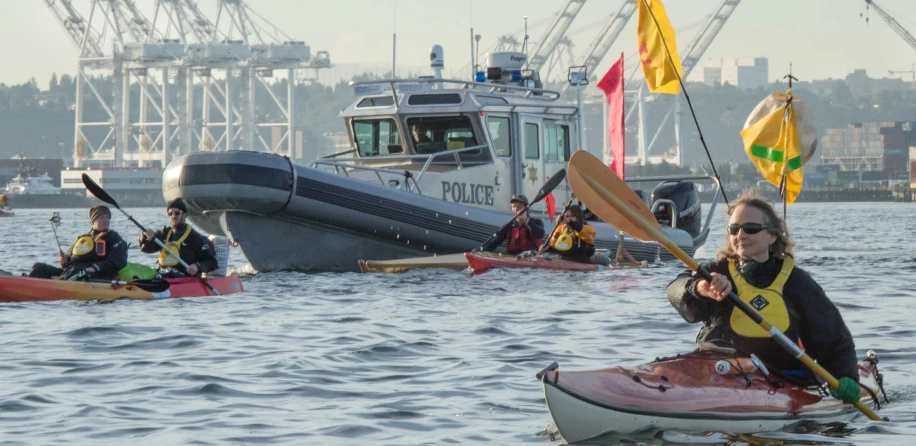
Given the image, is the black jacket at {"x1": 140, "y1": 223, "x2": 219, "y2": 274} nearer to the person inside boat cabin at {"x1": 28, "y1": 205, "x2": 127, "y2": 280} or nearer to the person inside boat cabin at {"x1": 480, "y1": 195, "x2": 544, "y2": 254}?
the person inside boat cabin at {"x1": 28, "y1": 205, "x2": 127, "y2": 280}

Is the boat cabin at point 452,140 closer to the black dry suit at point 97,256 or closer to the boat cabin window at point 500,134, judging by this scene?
the boat cabin window at point 500,134

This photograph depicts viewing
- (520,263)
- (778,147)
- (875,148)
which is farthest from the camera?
(875,148)

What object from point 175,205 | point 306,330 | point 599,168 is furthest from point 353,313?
point 599,168

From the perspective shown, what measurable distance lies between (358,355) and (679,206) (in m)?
10.8

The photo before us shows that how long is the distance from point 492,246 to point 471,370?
718 centimetres

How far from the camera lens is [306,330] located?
10.9 m

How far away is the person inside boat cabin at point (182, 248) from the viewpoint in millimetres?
13141

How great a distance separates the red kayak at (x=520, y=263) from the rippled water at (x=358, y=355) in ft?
0.48

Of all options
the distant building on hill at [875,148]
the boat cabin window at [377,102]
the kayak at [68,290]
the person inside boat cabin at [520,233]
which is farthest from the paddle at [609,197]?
the distant building on hill at [875,148]

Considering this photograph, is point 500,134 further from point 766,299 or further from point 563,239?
point 766,299

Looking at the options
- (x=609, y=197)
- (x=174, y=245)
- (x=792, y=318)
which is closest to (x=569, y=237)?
(x=174, y=245)

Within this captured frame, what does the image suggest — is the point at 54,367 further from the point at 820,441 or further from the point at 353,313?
the point at 820,441

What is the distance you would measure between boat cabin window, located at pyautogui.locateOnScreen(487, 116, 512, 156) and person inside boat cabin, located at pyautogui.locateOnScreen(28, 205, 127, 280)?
608 cm

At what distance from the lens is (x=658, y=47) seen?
41.7ft
